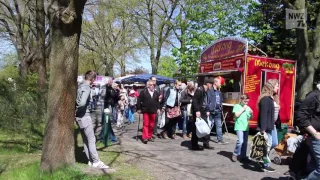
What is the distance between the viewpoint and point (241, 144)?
25.0 feet

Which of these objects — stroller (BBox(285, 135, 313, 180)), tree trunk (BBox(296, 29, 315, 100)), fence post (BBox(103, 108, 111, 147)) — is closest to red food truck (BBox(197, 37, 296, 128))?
tree trunk (BBox(296, 29, 315, 100))

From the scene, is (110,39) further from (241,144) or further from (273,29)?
(241,144)

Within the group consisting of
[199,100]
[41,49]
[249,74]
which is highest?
[41,49]

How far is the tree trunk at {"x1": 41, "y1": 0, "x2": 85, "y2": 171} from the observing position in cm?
576

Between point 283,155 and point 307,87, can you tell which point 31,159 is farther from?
point 307,87

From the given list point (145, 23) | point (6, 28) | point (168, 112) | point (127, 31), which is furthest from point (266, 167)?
point (127, 31)

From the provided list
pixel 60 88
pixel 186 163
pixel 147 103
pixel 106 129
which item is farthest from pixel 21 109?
pixel 186 163

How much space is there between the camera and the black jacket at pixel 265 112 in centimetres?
652

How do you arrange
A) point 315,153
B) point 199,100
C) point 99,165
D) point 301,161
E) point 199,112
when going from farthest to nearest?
1. point 199,100
2. point 199,112
3. point 99,165
4. point 301,161
5. point 315,153

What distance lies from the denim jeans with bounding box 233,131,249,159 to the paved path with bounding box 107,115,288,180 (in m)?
0.26

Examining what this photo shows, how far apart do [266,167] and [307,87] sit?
7.25m

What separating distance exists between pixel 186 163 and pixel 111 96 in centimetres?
618

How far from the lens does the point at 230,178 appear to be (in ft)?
20.9

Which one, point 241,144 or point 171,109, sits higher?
point 171,109
